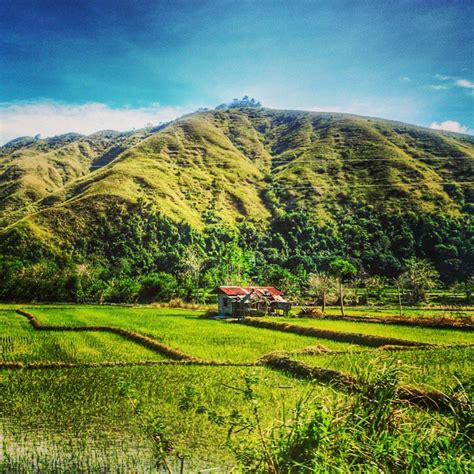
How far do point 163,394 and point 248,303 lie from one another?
3165 cm

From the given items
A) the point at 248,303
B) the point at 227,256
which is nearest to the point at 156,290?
the point at 227,256

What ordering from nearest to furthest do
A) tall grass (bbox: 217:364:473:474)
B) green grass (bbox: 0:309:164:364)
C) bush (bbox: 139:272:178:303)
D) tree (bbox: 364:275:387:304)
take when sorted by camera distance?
1. tall grass (bbox: 217:364:473:474)
2. green grass (bbox: 0:309:164:364)
3. bush (bbox: 139:272:178:303)
4. tree (bbox: 364:275:387:304)

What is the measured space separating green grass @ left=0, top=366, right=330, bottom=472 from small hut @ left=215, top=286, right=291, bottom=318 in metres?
27.4

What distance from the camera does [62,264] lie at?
264 ft

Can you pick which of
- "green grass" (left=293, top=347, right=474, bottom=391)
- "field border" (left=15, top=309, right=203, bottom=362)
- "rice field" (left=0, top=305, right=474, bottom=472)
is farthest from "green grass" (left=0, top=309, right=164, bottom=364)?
"green grass" (left=293, top=347, right=474, bottom=391)

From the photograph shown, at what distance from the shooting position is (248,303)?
44.2 m

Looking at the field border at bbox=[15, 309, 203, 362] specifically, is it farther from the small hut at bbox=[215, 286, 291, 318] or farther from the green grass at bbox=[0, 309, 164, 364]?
the small hut at bbox=[215, 286, 291, 318]

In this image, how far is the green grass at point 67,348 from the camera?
19.5 m

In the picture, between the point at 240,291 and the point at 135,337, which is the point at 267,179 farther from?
the point at 135,337

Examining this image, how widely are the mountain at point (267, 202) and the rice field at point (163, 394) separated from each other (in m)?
60.3

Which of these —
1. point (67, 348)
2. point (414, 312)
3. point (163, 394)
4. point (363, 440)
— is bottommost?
point (414, 312)

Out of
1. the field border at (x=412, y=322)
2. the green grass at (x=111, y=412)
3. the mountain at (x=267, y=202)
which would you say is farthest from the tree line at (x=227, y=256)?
the green grass at (x=111, y=412)

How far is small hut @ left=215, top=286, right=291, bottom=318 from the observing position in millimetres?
44125

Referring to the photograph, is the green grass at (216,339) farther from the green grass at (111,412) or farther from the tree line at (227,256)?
the tree line at (227,256)
